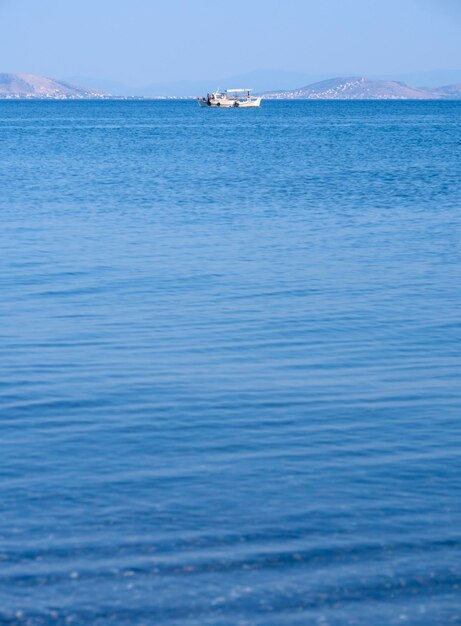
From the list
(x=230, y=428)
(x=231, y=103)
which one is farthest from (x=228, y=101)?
(x=230, y=428)

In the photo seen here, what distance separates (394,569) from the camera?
8.02 metres

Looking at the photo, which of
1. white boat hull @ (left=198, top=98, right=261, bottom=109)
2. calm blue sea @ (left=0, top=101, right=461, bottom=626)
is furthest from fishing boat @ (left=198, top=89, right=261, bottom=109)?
calm blue sea @ (left=0, top=101, right=461, bottom=626)

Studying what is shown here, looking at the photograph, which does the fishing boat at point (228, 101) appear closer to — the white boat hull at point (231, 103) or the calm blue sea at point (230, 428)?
the white boat hull at point (231, 103)

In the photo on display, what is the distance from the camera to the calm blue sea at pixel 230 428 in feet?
25.6

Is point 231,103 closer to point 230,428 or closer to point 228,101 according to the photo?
point 228,101

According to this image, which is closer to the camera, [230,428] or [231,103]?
[230,428]

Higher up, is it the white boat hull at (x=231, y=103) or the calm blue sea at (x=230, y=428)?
the calm blue sea at (x=230, y=428)

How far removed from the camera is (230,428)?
1124cm

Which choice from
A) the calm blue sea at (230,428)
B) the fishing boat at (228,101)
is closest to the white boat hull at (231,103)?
the fishing boat at (228,101)

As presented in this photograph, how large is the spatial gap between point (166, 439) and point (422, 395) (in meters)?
3.28

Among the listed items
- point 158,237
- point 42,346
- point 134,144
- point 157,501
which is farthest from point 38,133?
point 157,501

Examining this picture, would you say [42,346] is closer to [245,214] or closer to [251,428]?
[251,428]

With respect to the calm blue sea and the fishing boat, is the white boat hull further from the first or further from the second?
the calm blue sea

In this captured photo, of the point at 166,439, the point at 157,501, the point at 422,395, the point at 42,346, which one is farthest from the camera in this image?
the point at 42,346
